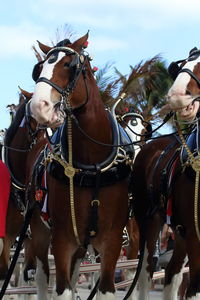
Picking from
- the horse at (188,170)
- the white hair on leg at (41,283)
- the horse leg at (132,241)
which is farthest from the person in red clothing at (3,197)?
the horse leg at (132,241)

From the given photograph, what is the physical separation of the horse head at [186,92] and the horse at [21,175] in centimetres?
251

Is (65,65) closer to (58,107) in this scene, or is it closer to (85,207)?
(58,107)

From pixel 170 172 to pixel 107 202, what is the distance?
73cm

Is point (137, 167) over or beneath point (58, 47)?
beneath

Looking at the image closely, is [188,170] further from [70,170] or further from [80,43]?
[80,43]

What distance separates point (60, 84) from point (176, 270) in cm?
255

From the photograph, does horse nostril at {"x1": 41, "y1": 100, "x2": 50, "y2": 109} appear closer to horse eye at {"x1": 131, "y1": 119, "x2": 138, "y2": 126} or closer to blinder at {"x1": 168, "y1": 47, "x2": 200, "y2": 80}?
blinder at {"x1": 168, "y1": 47, "x2": 200, "y2": 80}

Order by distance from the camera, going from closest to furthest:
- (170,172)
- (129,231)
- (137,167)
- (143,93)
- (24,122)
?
1. (170,172)
2. (137,167)
3. (24,122)
4. (129,231)
5. (143,93)

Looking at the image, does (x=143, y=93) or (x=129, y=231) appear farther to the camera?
(x=143, y=93)

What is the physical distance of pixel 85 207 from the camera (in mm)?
5957

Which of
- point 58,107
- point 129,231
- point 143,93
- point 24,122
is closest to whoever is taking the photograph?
point 58,107

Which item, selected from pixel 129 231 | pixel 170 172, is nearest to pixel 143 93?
pixel 129 231

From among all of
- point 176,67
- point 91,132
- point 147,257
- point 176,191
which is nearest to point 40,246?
point 147,257

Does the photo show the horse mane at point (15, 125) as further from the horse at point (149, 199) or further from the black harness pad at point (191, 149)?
the black harness pad at point (191, 149)
